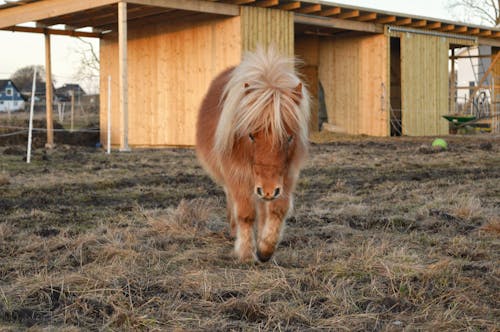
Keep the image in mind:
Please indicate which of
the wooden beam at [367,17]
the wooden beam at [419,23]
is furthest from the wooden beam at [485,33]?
the wooden beam at [367,17]

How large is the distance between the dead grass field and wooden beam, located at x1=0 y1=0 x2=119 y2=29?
714 cm

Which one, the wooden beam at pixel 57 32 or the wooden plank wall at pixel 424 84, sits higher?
the wooden beam at pixel 57 32

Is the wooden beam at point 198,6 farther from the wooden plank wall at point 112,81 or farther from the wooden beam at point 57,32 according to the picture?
the wooden plank wall at point 112,81

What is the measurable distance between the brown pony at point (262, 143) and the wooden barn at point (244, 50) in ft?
32.4

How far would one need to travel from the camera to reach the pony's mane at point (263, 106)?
4035mm

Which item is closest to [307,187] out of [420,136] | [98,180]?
[98,180]

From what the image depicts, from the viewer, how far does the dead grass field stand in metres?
3.18

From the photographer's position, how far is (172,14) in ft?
55.4

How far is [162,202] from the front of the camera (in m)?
7.32

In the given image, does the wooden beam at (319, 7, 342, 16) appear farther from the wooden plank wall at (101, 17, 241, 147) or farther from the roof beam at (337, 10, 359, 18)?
the wooden plank wall at (101, 17, 241, 147)

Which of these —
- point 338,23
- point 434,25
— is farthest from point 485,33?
point 338,23

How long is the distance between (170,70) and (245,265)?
14189mm

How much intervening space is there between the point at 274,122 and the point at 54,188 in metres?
5.04

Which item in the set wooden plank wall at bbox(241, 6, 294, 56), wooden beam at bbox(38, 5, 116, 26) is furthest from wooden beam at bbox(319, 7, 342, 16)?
wooden beam at bbox(38, 5, 116, 26)
